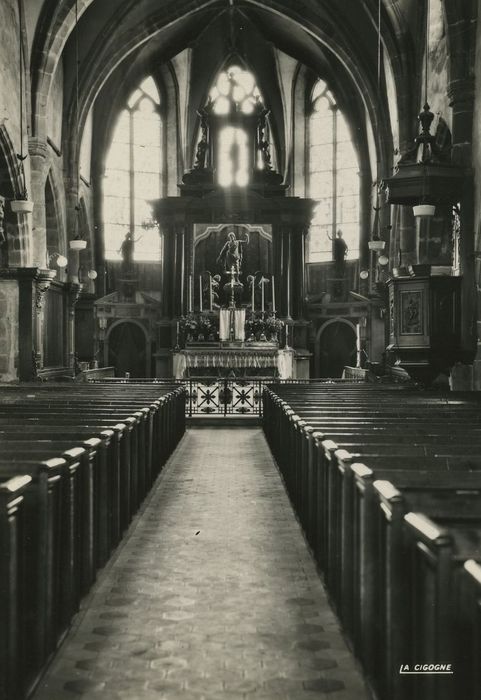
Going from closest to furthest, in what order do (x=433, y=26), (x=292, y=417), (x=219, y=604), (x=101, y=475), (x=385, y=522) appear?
(x=385, y=522) < (x=219, y=604) < (x=101, y=475) < (x=292, y=417) < (x=433, y=26)

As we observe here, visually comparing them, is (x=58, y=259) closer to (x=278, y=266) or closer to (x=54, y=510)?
(x=278, y=266)

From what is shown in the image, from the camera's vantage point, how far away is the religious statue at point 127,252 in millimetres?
26328

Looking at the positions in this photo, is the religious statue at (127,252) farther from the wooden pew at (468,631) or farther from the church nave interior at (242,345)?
the wooden pew at (468,631)

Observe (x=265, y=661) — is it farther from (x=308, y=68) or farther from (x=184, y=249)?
(x=308, y=68)

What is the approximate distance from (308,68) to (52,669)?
25634 millimetres

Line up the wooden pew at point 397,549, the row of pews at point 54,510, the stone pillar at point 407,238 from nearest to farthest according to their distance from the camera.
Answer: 1. the wooden pew at point 397,549
2. the row of pews at point 54,510
3. the stone pillar at point 407,238

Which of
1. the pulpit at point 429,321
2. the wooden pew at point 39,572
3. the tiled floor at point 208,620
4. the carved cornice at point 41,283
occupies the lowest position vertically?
the tiled floor at point 208,620

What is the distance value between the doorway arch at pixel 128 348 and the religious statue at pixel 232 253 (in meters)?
3.39

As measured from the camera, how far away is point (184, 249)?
82.4 feet

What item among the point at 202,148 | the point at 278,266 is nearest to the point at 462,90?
the point at 278,266

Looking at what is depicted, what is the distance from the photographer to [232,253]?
80.0 feet

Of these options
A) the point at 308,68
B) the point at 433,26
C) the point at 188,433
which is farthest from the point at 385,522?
the point at 308,68

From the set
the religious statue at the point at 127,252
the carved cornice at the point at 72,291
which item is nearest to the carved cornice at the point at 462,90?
the carved cornice at the point at 72,291

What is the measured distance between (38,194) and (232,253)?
755 centimetres
